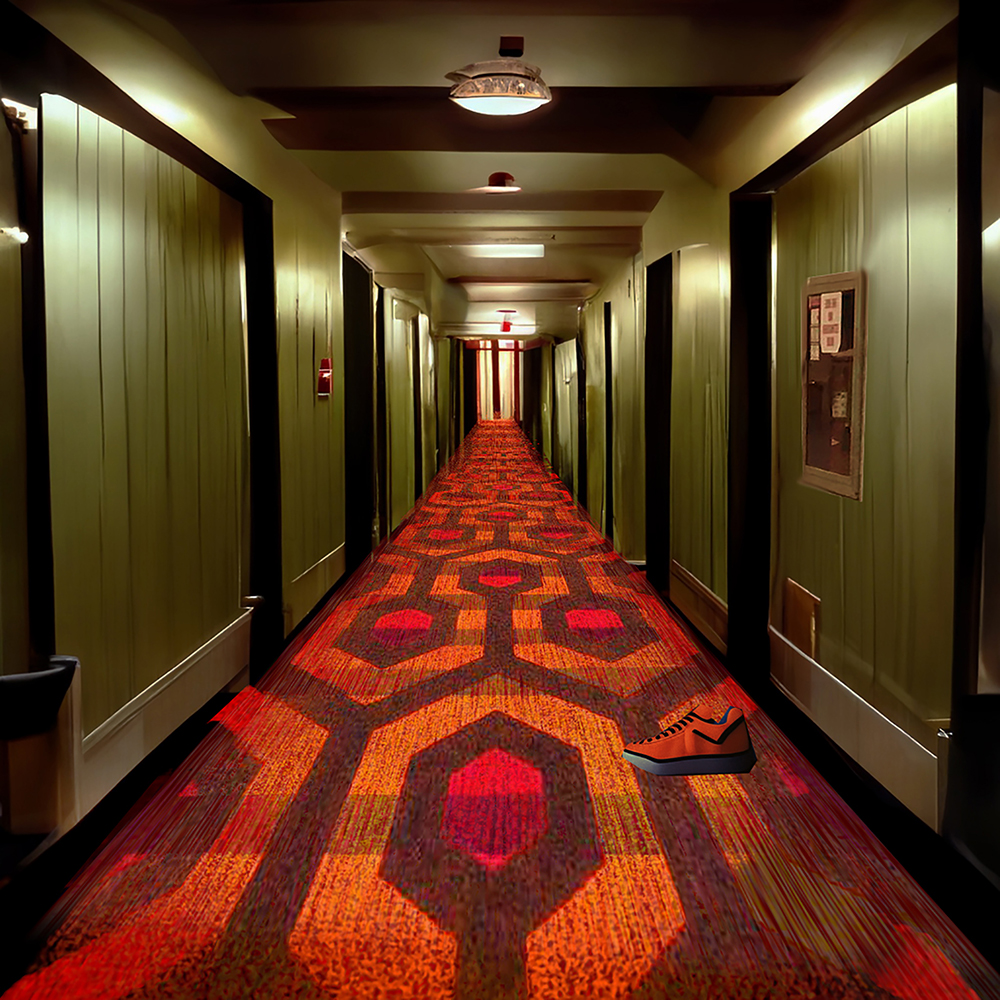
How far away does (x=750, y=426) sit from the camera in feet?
10.5

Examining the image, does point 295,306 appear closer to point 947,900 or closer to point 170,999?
point 170,999

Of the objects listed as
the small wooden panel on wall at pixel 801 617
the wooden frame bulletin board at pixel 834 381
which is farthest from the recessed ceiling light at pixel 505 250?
the small wooden panel on wall at pixel 801 617

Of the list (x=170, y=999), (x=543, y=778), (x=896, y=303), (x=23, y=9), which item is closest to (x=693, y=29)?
(x=896, y=303)

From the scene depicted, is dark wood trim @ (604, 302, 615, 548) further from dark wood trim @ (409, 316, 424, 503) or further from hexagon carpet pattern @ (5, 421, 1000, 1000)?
hexagon carpet pattern @ (5, 421, 1000, 1000)

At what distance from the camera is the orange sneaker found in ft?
8.18

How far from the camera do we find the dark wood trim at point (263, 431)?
3373 mm

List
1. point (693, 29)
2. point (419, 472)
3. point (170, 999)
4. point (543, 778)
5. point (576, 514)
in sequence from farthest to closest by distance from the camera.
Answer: point (419, 472) < point (576, 514) < point (693, 29) < point (543, 778) < point (170, 999)

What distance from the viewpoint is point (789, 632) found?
116 inches

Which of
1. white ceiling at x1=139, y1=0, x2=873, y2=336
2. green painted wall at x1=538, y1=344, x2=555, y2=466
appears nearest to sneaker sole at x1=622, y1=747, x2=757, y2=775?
white ceiling at x1=139, y1=0, x2=873, y2=336

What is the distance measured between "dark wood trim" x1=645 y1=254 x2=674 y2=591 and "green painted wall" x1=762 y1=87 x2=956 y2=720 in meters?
1.99

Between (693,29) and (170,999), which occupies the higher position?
(693,29)

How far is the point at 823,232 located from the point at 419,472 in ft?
22.1

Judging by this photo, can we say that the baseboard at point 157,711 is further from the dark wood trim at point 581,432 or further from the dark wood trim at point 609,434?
the dark wood trim at point 581,432

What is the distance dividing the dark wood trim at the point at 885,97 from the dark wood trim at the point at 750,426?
31 centimetres
